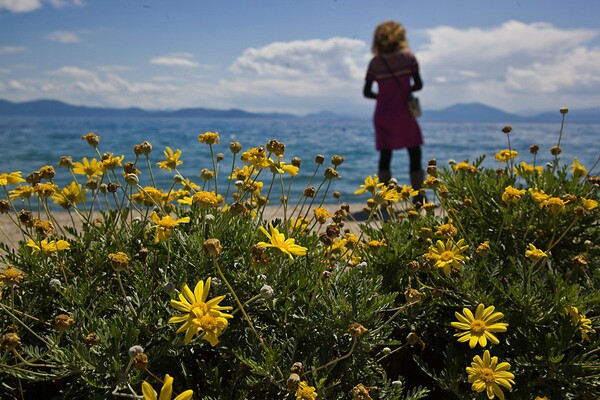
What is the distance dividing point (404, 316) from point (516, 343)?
43 centimetres

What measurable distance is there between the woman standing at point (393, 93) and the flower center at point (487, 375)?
5.46m

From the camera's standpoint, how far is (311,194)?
252 centimetres

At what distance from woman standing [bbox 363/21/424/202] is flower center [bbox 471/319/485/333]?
5342 millimetres

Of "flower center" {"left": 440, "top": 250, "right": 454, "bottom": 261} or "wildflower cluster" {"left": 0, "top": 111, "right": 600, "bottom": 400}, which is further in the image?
"flower center" {"left": 440, "top": 250, "right": 454, "bottom": 261}

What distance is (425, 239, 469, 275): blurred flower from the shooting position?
2.12m

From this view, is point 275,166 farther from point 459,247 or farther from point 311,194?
point 459,247

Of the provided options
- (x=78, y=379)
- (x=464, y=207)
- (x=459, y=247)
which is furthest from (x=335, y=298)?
(x=464, y=207)

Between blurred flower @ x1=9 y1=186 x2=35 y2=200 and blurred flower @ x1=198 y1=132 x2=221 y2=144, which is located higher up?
blurred flower @ x1=198 y1=132 x2=221 y2=144

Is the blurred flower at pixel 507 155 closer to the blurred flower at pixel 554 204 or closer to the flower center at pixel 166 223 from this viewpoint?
the blurred flower at pixel 554 204

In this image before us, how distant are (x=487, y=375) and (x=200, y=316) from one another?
Answer: 932mm

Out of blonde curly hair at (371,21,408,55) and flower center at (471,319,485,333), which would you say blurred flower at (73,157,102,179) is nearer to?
flower center at (471,319,485,333)

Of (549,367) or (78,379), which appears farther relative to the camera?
(549,367)

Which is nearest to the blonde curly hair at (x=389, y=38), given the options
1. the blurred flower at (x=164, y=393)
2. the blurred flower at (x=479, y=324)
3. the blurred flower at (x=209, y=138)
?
the blurred flower at (x=209, y=138)

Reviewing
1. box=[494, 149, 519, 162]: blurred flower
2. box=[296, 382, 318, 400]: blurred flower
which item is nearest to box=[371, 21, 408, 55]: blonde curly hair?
box=[494, 149, 519, 162]: blurred flower
